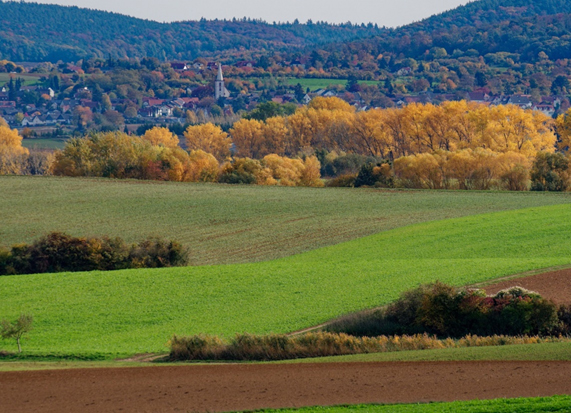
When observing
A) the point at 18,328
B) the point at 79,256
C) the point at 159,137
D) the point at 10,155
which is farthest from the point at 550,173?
the point at 159,137

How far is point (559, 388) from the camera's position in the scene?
17594mm

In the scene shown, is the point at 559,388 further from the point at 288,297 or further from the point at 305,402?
the point at 288,297

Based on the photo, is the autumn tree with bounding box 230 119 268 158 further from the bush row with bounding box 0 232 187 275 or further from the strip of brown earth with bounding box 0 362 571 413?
the strip of brown earth with bounding box 0 362 571 413

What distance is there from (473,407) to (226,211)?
39.7 metres

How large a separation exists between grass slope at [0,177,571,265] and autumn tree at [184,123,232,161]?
55.4 m

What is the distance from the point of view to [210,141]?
124m

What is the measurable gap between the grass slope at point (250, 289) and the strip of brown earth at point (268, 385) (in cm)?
438

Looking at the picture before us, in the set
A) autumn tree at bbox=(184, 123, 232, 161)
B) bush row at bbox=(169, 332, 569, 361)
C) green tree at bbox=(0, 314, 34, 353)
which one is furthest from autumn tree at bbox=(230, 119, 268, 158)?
bush row at bbox=(169, 332, 569, 361)

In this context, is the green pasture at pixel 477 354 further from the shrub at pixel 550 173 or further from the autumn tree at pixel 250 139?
the autumn tree at pixel 250 139

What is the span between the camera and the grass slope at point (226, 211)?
4628 centimetres

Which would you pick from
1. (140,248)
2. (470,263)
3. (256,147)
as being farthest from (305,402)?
(256,147)

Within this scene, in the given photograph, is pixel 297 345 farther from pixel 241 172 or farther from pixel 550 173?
pixel 241 172

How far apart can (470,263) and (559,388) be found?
694 inches

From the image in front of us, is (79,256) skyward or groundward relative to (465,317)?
groundward
